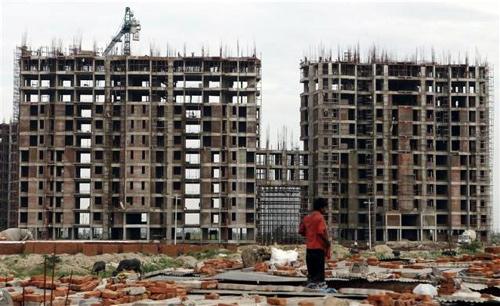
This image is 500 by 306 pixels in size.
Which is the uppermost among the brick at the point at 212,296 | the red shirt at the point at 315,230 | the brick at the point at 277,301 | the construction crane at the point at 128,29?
the construction crane at the point at 128,29

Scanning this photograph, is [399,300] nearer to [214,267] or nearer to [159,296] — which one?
[159,296]

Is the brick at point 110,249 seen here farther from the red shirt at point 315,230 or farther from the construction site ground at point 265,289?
the red shirt at point 315,230

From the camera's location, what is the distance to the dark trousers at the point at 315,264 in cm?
1533

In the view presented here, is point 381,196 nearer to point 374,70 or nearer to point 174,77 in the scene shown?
point 374,70

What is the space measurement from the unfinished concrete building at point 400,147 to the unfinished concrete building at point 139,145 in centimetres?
742

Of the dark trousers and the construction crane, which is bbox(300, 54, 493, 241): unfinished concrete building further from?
the dark trousers

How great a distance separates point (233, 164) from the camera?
73062mm

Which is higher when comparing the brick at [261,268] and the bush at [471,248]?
the brick at [261,268]

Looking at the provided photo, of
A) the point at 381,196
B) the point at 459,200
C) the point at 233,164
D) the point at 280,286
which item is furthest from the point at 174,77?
the point at 280,286

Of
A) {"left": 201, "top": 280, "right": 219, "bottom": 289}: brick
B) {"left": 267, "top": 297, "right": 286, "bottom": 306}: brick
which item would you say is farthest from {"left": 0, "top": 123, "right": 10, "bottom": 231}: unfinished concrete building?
{"left": 267, "top": 297, "right": 286, "bottom": 306}: brick

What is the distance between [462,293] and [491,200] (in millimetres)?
65419

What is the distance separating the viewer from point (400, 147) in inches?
3017

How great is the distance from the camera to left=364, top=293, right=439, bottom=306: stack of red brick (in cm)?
1372

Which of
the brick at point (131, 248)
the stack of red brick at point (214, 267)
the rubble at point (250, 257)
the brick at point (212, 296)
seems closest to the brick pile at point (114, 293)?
the brick at point (212, 296)
